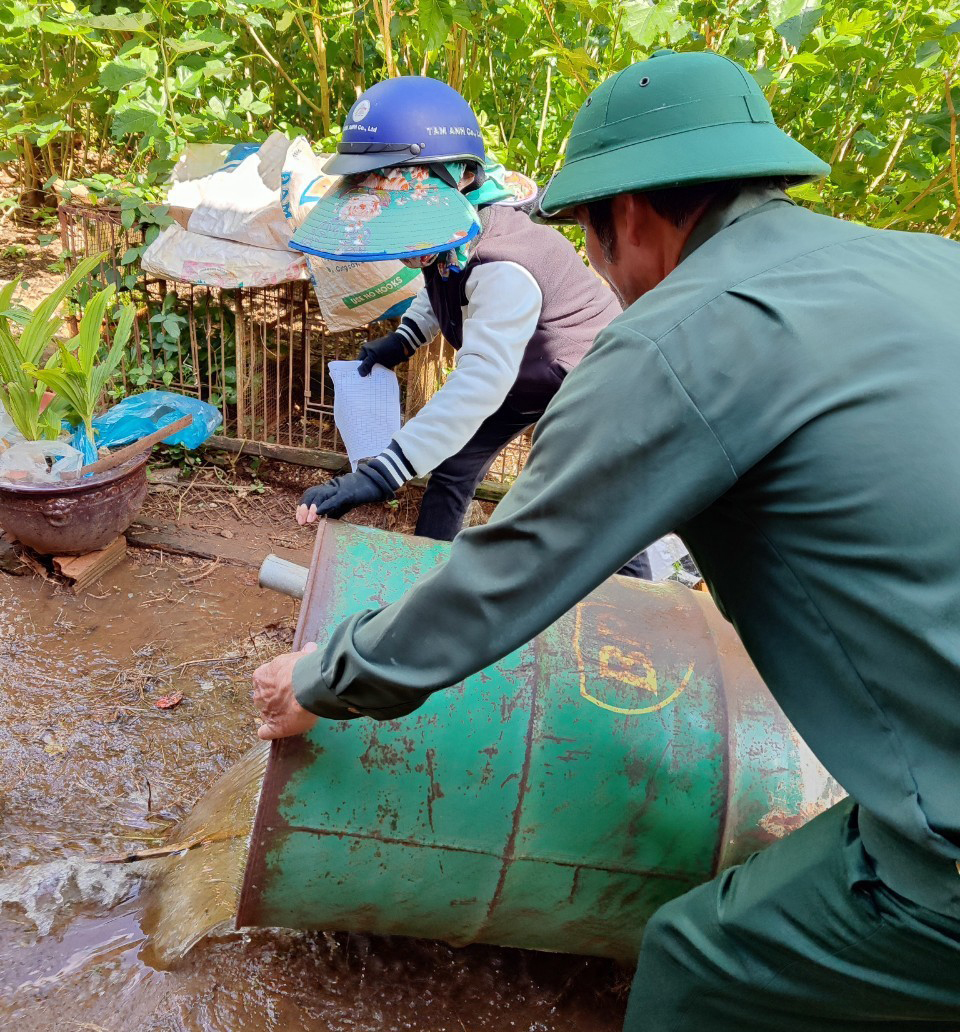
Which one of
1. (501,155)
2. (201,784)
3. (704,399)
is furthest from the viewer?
(501,155)

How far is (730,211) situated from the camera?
120cm

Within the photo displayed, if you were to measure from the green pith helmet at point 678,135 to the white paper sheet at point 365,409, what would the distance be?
1.71 meters

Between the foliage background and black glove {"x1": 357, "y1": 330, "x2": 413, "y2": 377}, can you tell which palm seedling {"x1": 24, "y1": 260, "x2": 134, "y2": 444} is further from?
black glove {"x1": 357, "y1": 330, "x2": 413, "y2": 377}

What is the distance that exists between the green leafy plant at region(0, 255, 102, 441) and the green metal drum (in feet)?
6.50

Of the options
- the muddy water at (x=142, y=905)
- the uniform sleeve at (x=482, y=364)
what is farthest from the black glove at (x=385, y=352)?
the muddy water at (x=142, y=905)

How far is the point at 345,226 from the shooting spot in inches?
88.6

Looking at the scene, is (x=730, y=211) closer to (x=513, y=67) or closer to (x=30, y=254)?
(x=513, y=67)

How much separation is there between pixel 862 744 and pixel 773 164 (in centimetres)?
77

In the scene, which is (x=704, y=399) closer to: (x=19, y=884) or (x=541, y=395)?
(x=541, y=395)

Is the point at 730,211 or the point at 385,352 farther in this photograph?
the point at 385,352

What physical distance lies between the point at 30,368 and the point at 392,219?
160 cm

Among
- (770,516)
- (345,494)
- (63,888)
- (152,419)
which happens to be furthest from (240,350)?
(770,516)

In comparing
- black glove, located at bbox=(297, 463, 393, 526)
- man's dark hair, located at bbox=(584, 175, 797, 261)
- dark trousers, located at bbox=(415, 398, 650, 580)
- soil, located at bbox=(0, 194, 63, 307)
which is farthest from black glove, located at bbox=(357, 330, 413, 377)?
soil, located at bbox=(0, 194, 63, 307)

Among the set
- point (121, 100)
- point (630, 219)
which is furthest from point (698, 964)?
point (121, 100)
